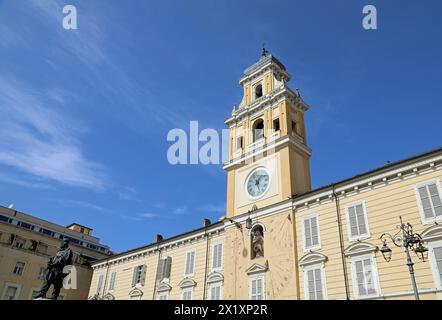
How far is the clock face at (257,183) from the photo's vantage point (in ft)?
91.1

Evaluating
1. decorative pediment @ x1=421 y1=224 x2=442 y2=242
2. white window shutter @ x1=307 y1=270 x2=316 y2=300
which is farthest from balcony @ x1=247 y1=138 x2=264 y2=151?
decorative pediment @ x1=421 y1=224 x2=442 y2=242

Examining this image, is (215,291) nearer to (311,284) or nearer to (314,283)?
(311,284)

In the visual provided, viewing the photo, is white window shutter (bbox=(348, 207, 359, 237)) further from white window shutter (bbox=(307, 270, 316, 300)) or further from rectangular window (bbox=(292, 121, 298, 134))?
rectangular window (bbox=(292, 121, 298, 134))

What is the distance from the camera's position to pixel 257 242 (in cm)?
2627

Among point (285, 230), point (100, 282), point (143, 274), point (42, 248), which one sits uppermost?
point (42, 248)

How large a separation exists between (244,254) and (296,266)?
15.5 ft

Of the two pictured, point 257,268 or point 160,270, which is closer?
point 257,268

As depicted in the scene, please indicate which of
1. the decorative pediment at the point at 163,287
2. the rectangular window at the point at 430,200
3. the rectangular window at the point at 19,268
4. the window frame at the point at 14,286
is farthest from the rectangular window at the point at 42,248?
the rectangular window at the point at 430,200

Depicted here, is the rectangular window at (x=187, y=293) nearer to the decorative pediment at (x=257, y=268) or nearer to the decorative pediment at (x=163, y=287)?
the decorative pediment at (x=163, y=287)

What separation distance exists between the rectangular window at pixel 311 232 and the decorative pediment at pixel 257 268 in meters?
3.27

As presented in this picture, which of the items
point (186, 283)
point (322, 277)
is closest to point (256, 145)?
point (322, 277)

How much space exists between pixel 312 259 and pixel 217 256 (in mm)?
9785
